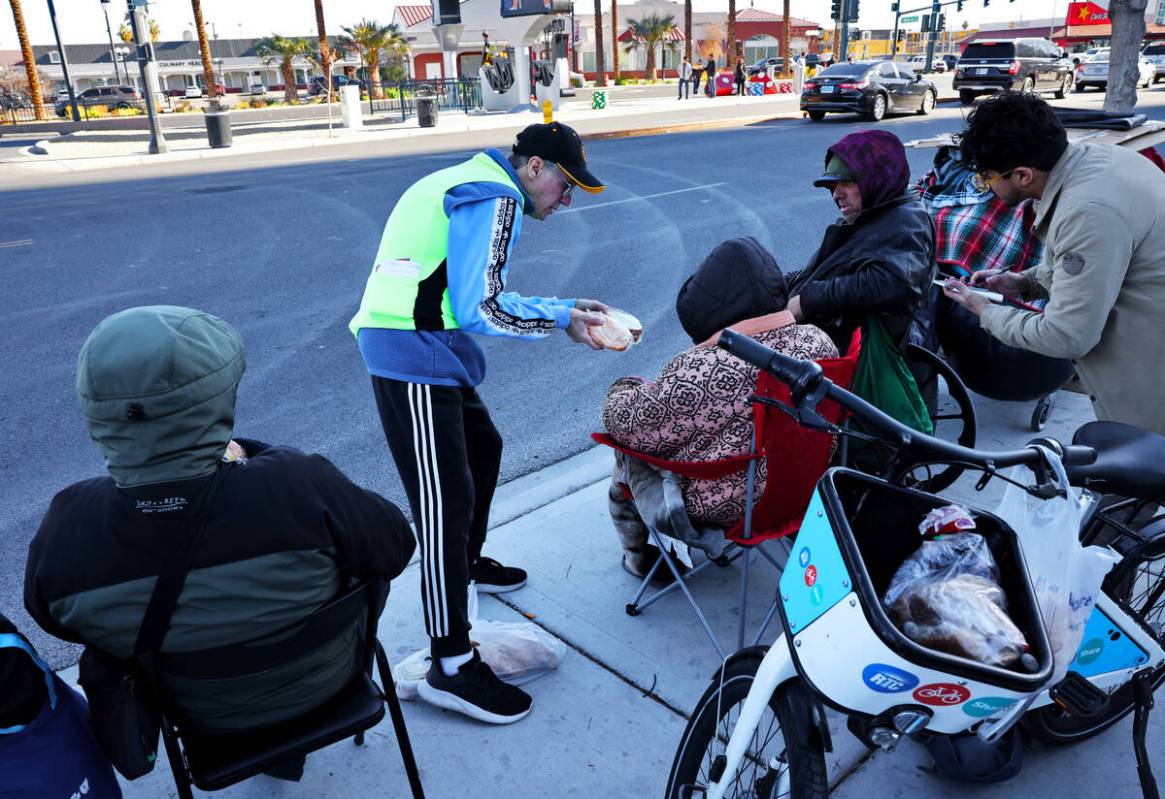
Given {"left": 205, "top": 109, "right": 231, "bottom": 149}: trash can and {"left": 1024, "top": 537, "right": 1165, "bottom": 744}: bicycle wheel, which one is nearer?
{"left": 1024, "top": 537, "right": 1165, "bottom": 744}: bicycle wheel

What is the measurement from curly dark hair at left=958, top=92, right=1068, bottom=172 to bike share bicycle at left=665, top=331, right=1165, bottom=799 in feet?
3.59

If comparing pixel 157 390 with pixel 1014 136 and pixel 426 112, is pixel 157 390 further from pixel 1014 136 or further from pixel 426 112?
pixel 426 112

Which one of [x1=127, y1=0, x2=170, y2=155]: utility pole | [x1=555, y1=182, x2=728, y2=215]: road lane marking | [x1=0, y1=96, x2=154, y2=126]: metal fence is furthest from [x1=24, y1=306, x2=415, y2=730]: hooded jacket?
[x1=0, y1=96, x2=154, y2=126]: metal fence

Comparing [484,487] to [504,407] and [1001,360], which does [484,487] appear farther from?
[1001,360]

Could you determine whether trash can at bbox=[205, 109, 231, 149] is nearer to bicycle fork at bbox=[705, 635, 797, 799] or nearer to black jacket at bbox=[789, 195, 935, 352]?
black jacket at bbox=[789, 195, 935, 352]

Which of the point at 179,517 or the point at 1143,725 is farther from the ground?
the point at 179,517

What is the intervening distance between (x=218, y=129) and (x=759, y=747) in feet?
73.3

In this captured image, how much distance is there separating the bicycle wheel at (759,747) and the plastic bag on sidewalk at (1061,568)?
493 mm

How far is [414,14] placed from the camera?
55531mm

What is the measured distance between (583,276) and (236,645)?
22.3 feet

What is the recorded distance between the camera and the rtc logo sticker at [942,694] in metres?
1.49

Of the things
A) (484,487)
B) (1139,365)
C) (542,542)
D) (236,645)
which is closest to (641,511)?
(484,487)

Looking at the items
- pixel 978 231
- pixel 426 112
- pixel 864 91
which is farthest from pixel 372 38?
pixel 978 231

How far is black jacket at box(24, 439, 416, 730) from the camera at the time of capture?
1.76 meters
